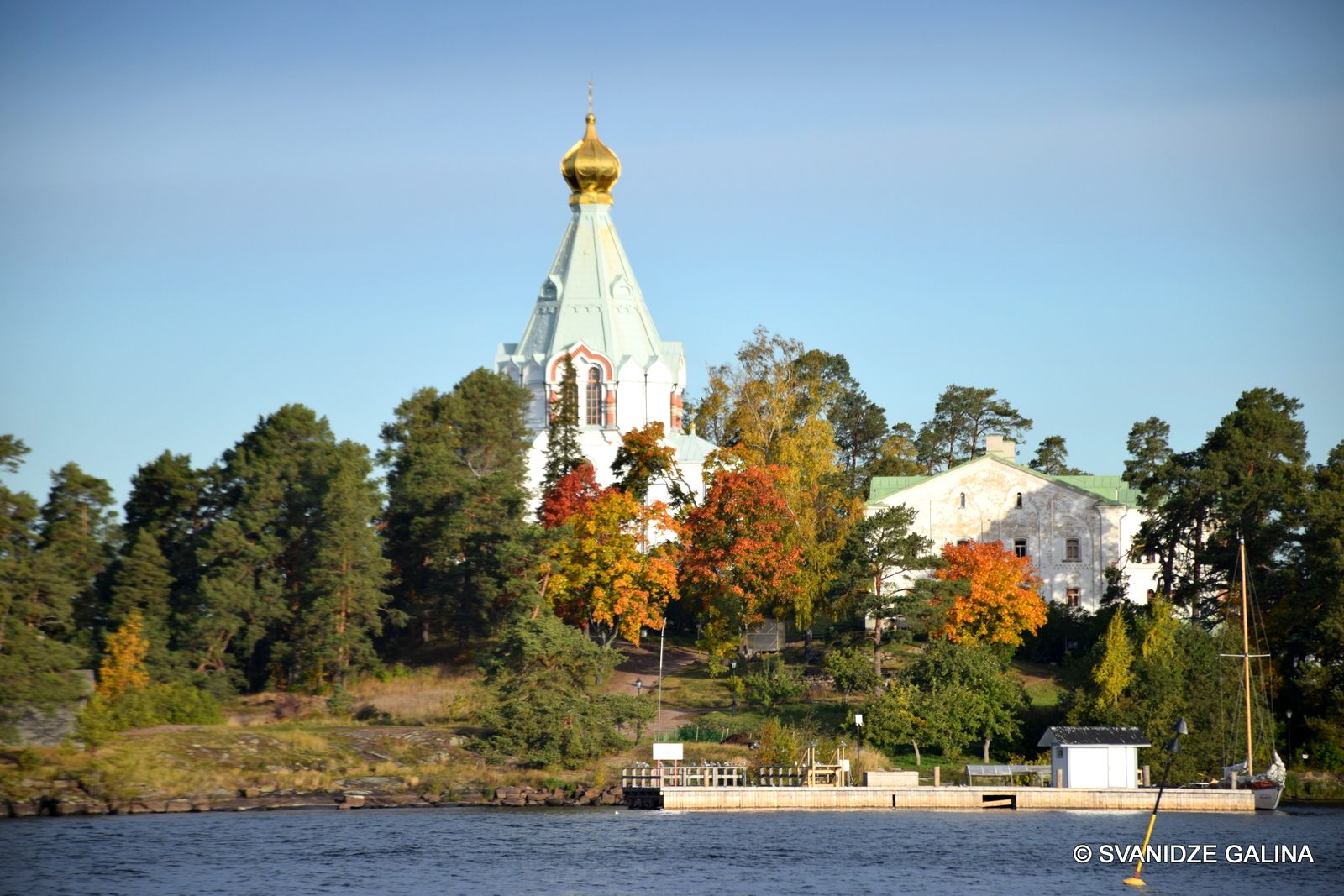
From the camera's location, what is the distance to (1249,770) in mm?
52531

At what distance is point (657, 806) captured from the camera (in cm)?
5119

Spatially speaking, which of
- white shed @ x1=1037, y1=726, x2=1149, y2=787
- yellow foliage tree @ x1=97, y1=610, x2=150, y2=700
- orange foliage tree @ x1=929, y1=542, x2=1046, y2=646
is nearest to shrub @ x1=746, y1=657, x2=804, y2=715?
orange foliage tree @ x1=929, y1=542, x2=1046, y2=646

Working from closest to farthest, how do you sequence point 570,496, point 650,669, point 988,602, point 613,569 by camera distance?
point 988,602 → point 613,569 → point 650,669 → point 570,496

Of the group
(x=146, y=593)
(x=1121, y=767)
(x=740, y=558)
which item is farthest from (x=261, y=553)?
(x=1121, y=767)

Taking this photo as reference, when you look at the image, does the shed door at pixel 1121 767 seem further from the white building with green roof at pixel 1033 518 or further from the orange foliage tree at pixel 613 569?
the white building with green roof at pixel 1033 518

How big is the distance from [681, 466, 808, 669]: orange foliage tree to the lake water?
1395 centimetres

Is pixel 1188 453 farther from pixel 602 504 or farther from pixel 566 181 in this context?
pixel 566 181

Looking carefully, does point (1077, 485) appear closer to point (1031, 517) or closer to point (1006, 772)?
point (1031, 517)

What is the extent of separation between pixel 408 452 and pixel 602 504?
34.8 ft

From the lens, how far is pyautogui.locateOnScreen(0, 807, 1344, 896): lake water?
3859 cm

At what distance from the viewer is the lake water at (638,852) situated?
1519 inches

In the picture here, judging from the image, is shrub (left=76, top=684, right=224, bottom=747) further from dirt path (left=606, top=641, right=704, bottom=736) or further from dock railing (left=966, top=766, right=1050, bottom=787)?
dock railing (left=966, top=766, right=1050, bottom=787)

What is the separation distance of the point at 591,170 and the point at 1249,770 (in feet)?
154

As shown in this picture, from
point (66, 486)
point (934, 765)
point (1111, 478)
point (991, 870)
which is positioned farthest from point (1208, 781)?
point (66, 486)
